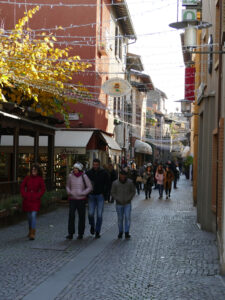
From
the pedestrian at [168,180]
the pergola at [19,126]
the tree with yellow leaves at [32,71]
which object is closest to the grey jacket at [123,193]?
the tree with yellow leaves at [32,71]

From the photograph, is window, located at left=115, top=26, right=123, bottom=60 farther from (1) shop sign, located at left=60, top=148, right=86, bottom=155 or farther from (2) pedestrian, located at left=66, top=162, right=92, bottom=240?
(2) pedestrian, located at left=66, top=162, right=92, bottom=240

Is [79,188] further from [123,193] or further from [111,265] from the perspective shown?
[111,265]

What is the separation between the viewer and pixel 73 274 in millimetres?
7742

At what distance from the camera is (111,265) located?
8461mm

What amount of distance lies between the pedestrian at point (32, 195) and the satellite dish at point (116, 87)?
9.25m

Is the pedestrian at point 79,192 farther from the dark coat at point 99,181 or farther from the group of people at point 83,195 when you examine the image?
the dark coat at point 99,181

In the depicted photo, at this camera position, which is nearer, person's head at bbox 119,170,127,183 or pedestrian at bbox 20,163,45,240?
pedestrian at bbox 20,163,45,240

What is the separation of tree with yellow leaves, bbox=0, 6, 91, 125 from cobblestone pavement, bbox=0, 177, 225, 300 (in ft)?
16.3

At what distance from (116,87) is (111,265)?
1264cm

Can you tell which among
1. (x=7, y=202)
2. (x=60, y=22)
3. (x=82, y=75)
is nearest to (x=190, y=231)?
(x=7, y=202)

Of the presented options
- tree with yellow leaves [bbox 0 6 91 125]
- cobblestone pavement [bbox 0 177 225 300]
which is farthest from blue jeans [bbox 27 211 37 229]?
tree with yellow leaves [bbox 0 6 91 125]

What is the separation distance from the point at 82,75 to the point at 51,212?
10028 mm

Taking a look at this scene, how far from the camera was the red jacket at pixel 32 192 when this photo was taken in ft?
36.6

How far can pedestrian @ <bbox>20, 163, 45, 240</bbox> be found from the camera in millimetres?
11070
